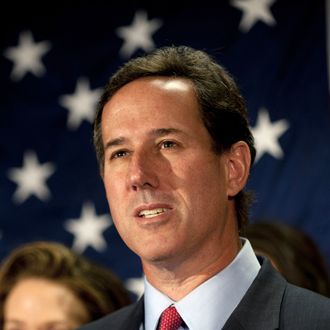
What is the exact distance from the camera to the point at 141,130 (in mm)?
2205

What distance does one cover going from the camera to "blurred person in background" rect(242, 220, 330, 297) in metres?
3.41

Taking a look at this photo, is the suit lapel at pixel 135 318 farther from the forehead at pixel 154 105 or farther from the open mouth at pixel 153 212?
the forehead at pixel 154 105

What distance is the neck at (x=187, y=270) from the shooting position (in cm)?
218

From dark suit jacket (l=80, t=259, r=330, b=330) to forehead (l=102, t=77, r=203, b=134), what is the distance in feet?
1.31

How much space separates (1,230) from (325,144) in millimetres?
1491

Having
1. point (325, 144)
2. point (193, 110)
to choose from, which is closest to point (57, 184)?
point (325, 144)

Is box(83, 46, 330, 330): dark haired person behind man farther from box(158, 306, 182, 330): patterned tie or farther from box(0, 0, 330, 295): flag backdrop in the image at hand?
box(0, 0, 330, 295): flag backdrop

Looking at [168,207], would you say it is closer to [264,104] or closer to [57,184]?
[264,104]

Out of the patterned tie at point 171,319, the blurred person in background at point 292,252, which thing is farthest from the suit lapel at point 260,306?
the blurred person in background at point 292,252

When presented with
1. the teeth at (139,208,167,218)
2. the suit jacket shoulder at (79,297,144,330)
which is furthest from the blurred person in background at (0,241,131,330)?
the teeth at (139,208,167,218)

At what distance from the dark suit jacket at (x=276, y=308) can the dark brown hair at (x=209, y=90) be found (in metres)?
0.24

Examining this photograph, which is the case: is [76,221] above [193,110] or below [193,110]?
above

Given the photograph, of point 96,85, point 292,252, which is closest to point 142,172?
point 292,252

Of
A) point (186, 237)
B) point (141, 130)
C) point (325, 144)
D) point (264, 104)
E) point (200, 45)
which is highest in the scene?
point (200, 45)
